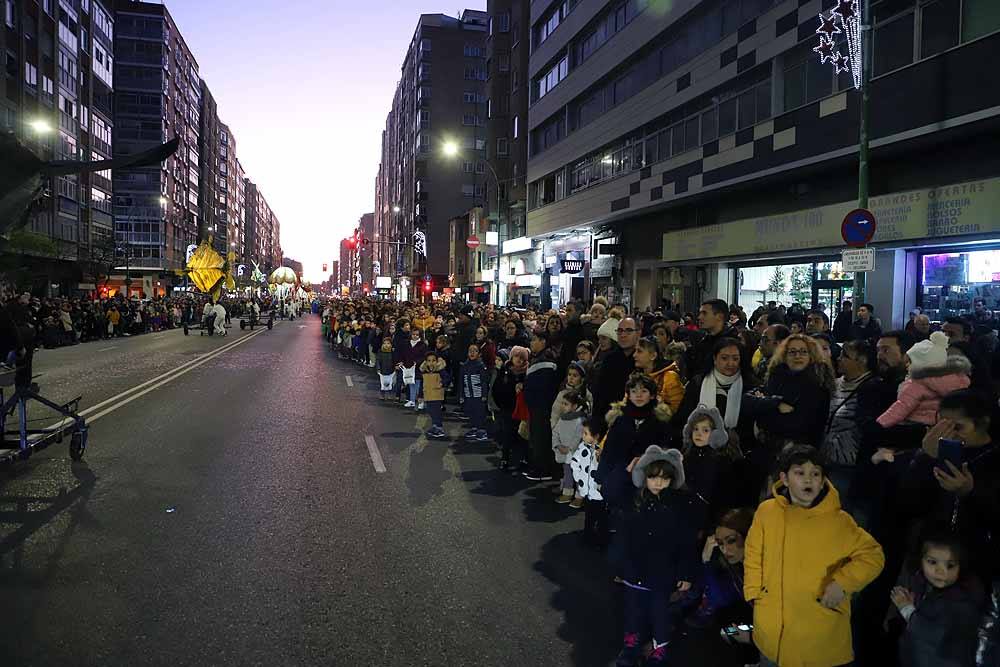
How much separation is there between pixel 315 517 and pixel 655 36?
85.3 ft

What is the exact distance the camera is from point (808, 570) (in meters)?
3.70

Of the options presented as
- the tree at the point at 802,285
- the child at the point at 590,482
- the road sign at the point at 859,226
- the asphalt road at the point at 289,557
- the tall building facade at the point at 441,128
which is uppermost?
the tall building facade at the point at 441,128

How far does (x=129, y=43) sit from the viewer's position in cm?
8000

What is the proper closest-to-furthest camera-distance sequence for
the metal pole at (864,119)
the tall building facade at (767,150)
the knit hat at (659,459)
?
1. the knit hat at (659,459)
2. the metal pole at (864,119)
3. the tall building facade at (767,150)

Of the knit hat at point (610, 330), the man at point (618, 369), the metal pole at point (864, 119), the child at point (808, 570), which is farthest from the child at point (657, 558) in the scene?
the metal pole at point (864, 119)

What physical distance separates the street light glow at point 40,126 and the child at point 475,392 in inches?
1752

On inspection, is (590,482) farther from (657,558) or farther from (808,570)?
(808,570)

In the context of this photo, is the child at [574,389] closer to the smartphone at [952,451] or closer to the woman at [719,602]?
the woman at [719,602]

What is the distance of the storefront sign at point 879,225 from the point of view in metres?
14.8

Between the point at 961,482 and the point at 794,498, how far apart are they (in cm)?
78

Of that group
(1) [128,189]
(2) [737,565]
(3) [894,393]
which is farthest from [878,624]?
(1) [128,189]

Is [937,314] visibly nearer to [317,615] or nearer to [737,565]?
[737,565]

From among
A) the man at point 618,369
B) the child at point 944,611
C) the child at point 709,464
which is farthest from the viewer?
the man at point 618,369

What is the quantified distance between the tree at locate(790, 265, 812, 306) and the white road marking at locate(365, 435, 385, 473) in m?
14.6
